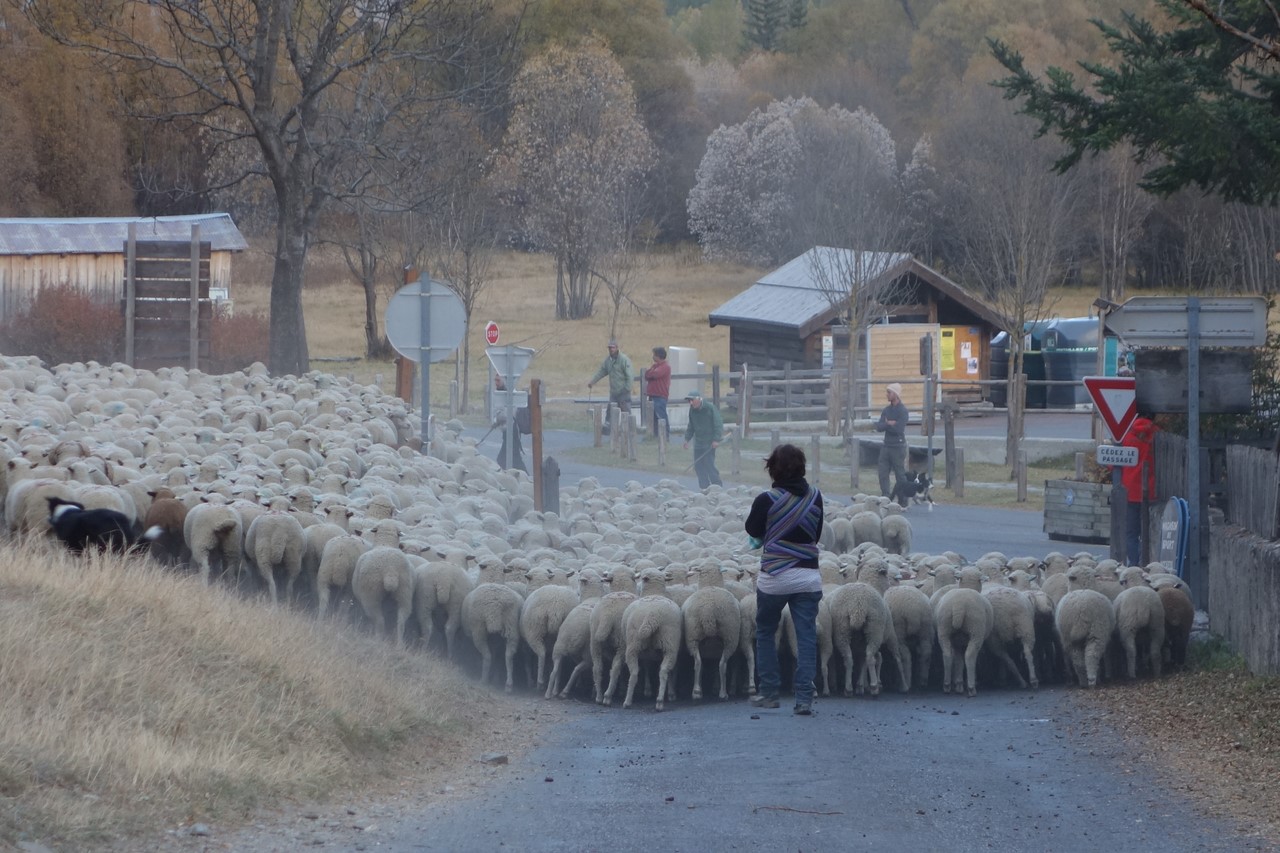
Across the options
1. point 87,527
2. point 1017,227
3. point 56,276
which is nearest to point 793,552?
point 87,527

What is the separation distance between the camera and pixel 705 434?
76.1 ft

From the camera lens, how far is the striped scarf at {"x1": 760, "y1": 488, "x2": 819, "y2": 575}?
32.1ft

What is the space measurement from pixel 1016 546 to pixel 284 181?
13436 millimetres

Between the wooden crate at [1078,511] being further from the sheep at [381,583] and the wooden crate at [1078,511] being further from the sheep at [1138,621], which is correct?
the sheep at [381,583]

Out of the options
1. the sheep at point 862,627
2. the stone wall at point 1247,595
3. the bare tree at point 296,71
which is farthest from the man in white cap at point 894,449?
the sheep at point 862,627

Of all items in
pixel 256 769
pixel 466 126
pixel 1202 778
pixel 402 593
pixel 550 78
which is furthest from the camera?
pixel 550 78

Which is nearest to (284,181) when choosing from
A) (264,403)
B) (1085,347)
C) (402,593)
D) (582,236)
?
(264,403)

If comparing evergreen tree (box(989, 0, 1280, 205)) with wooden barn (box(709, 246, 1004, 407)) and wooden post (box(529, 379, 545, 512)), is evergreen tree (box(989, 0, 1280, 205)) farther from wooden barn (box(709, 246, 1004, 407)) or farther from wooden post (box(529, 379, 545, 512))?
wooden barn (box(709, 246, 1004, 407))

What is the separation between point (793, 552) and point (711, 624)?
1.03 metres

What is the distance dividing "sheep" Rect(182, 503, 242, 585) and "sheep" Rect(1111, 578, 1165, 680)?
6687 millimetres

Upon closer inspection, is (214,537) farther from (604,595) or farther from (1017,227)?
(1017,227)

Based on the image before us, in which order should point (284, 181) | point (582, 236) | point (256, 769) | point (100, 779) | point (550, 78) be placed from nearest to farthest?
1. point (100, 779)
2. point (256, 769)
3. point (284, 181)
4. point (582, 236)
5. point (550, 78)

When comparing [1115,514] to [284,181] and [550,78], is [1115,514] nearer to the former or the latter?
[284,181]

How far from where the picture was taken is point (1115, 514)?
14812 mm
